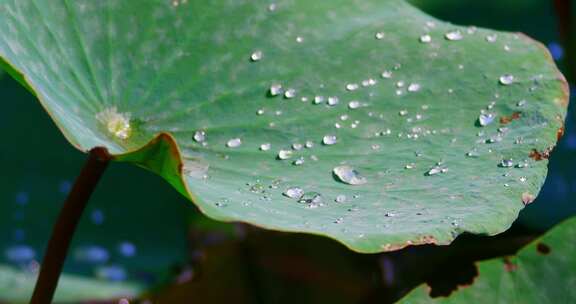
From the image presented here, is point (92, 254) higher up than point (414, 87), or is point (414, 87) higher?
point (414, 87)

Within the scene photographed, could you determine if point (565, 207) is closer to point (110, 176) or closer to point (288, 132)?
point (288, 132)

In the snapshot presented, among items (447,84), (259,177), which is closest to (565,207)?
(447,84)

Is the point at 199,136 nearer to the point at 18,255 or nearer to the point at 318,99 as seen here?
the point at 318,99

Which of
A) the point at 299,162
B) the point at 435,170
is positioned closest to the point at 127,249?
the point at 299,162

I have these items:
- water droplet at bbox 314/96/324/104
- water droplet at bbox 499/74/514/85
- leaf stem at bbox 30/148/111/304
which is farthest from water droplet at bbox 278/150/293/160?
water droplet at bbox 499/74/514/85

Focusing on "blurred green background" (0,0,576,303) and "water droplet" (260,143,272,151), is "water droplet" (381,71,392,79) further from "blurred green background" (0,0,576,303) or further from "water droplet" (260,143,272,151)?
"blurred green background" (0,0,576,303)

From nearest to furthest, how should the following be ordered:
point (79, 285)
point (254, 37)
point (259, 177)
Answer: point (259, 177)
point (254, 37)
point (79, 285)
